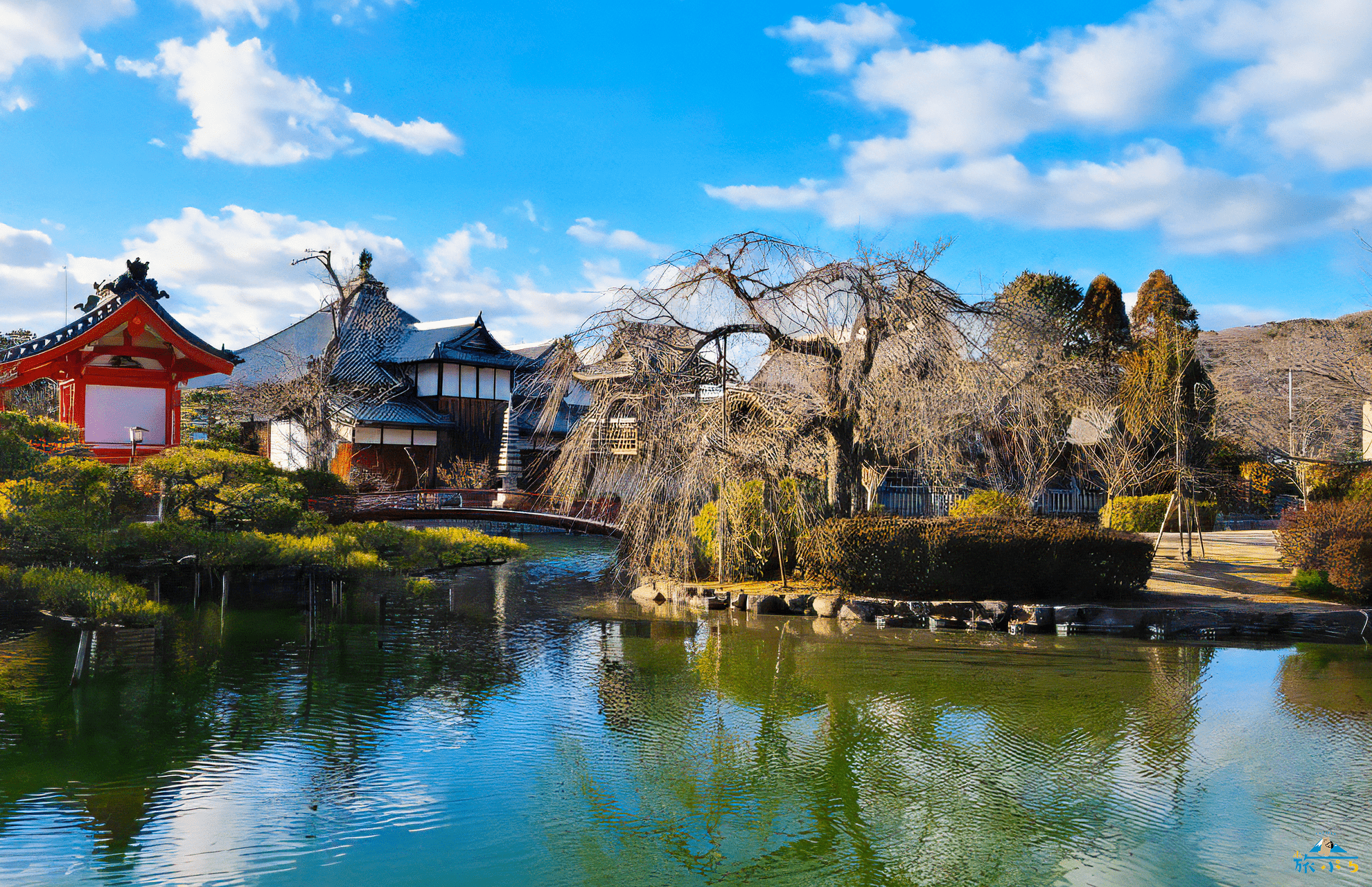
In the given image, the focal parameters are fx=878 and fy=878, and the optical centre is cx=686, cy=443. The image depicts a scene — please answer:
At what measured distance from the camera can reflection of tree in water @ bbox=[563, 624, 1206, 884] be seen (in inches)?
220

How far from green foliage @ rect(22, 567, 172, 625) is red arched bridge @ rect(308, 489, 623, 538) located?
11210mm

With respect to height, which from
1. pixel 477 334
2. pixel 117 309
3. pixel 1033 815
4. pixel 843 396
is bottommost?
pixel 1033 815

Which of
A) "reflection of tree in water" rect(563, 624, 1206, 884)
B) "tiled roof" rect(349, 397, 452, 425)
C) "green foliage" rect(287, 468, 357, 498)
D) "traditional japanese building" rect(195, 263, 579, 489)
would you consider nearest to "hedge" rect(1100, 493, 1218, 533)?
"reflection of tree in water" rect(563, 624, 1206, 884)

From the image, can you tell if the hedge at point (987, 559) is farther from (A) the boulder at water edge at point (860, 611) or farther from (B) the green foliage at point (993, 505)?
(B) the green foliage at point (993, 505)

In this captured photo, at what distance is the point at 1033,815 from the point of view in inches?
243

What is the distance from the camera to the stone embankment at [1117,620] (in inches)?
508

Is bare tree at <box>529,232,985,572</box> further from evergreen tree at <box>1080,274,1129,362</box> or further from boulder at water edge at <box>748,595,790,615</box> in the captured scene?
evergreen tree at <box>1080,274,1129,362</box>

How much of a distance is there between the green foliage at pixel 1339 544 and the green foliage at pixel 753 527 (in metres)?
8.17

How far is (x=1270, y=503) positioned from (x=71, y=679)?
106 ft

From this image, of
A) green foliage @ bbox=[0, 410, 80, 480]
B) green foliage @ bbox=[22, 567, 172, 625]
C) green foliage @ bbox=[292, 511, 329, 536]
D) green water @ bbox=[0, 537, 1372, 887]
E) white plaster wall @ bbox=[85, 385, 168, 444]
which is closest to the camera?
green water @ bbox=[0, 537, 1372, 887]

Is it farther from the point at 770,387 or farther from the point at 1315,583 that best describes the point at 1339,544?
the point at 770,387

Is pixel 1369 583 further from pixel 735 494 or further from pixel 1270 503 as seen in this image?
pixel 1270 503

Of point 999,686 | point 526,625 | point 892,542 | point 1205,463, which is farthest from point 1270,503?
point 526,625

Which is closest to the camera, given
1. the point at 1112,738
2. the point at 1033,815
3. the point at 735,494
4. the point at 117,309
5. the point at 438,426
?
the point at 1033,815
